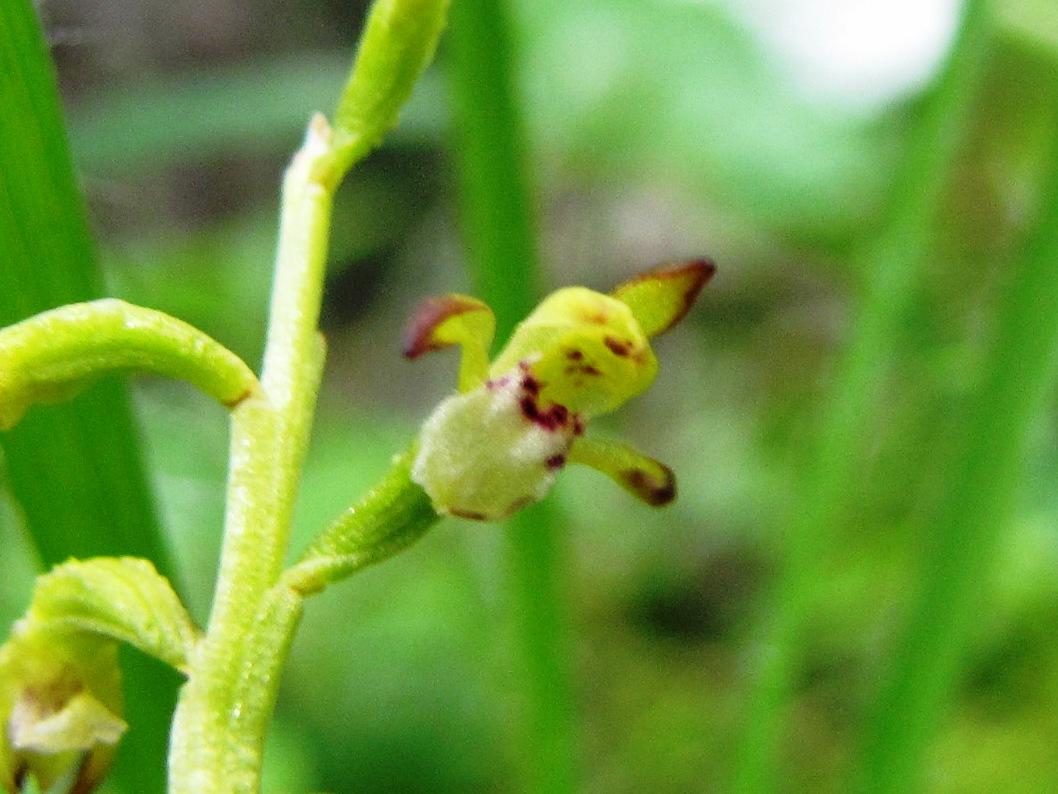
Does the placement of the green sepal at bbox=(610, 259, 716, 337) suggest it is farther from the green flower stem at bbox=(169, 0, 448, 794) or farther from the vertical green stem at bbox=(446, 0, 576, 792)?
the vertical green stem at bbox=(446, 0, 576, 792)

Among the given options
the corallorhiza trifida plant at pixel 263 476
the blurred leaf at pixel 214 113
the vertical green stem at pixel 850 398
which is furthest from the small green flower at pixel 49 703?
the blurred leaf at pixel 214 113

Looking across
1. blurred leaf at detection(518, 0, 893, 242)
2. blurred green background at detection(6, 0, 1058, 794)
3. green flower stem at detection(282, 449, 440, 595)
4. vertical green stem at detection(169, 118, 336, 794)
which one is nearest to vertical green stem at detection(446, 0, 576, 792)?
blurred green background at detection(6, 0, 1058, 794)

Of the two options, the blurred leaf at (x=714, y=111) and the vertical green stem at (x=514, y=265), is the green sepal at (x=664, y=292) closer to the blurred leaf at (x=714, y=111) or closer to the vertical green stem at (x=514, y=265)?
the vertical green stem at (x=514, y=265)

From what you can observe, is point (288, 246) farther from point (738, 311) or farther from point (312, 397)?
point (738, 311)

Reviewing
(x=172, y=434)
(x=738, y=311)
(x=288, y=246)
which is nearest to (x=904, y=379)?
(x=738, y=311)

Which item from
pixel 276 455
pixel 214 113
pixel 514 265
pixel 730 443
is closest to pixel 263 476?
pixel 276 455

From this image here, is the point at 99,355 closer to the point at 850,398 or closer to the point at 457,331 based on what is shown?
the point at 457,331
